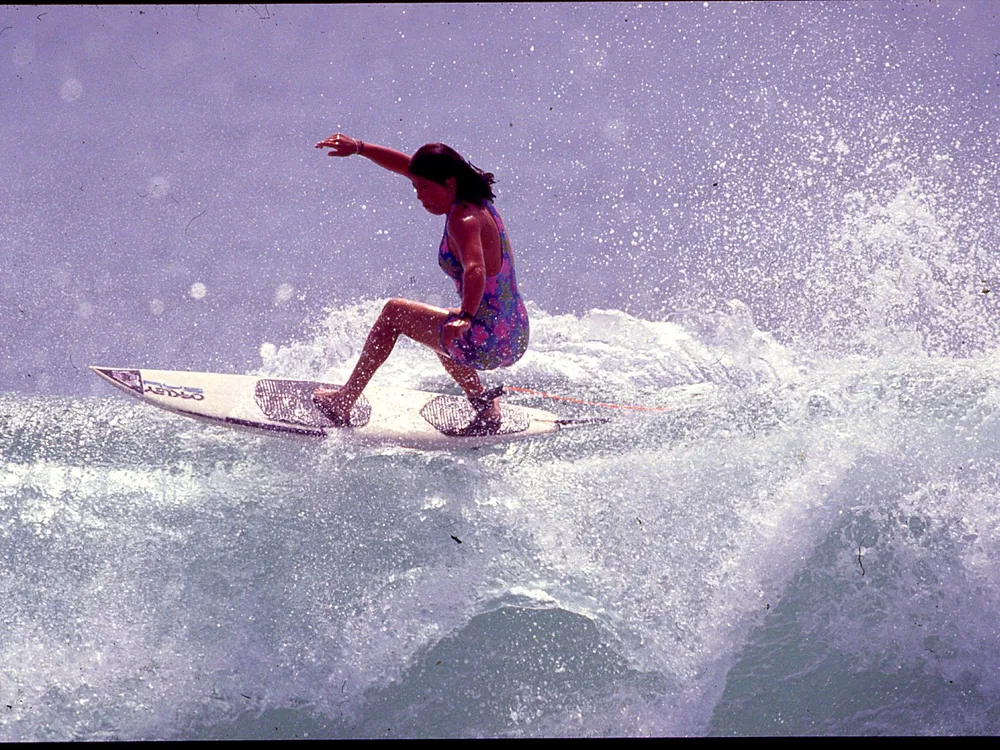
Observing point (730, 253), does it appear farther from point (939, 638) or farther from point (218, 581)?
point (218, 581)

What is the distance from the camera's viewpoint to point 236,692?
292 cm

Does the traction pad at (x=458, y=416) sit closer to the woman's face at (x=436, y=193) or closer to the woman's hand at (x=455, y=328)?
the woman's hand at (x=455, y=328)

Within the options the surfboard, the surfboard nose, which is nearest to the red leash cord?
the surfboard

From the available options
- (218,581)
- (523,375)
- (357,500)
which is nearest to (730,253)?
(523,375)

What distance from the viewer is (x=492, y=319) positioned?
10.7ft

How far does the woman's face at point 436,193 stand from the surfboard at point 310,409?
0.89 m

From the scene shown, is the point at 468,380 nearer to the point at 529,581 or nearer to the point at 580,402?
the point at 580,402

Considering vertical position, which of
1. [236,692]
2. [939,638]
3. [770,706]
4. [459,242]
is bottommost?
[236,692]

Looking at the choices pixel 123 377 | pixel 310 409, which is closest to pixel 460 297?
pixel 310 409

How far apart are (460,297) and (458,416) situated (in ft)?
2.04

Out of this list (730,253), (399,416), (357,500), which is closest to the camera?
(357,500)

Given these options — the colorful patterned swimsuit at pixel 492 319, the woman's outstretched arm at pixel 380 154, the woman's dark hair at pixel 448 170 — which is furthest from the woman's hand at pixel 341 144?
the colorful patterned swimsuit at pixel 492 319

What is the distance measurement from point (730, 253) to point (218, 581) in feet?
12.4

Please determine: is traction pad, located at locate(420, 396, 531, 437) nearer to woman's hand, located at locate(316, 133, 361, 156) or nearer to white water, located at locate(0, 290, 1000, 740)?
white water, located at locate(0, 290, 1000, 740)
